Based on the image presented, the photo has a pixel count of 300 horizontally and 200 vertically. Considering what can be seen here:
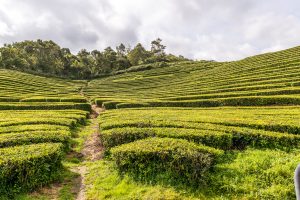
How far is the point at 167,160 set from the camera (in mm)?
11328

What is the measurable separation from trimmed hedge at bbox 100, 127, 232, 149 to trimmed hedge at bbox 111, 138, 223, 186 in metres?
1.65

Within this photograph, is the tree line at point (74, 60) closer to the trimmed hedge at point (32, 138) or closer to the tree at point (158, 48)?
the tree at point (158, 48)

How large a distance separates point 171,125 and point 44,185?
848 centimetres

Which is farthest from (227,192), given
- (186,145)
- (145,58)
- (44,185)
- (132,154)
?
(145,58)

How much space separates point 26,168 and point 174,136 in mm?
7448

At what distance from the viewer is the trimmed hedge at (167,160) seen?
10.6 meters

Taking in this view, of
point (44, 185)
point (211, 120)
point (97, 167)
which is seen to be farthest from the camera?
point (211, 120)

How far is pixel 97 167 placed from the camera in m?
13.8

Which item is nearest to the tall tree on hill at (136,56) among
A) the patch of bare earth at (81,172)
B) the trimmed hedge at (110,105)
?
the trimmed hedge at (110,105)

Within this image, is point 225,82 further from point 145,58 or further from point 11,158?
point 145,58

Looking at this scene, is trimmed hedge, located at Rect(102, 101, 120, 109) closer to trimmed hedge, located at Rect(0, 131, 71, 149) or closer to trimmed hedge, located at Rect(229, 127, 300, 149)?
trimmed hedge, located at Rect(0, 131, 71, 149)

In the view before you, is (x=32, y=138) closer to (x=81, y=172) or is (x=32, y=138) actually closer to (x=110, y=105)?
(x=81, y=172)

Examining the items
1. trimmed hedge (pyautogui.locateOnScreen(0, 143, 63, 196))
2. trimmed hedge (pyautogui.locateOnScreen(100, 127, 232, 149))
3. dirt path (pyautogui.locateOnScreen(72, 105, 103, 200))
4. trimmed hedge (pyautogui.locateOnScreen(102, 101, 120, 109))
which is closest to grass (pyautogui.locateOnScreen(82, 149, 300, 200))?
dirt path (pyautogui.locateOnScreen(72, 105, 103, 200))

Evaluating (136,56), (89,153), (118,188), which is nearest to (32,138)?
(89,153)
